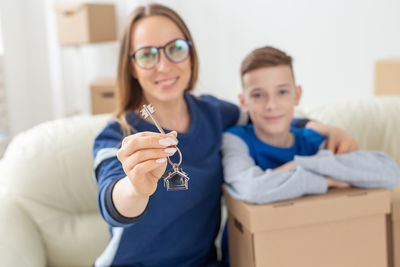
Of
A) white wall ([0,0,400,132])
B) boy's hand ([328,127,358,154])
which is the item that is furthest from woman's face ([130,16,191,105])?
white wall ([0,0,400,132])

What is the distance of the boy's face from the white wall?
170 centimetres

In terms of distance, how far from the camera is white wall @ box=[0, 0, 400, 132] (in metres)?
2.87

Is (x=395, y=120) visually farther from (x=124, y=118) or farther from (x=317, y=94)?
(x=317, y=94)

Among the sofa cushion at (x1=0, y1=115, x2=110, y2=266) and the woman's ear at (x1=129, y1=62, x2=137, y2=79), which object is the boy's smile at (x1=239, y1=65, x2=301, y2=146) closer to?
the woman's ear at (x1=129, y1=62, x2=137, y2=79)

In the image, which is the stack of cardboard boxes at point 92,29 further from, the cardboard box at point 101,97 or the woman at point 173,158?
the woman at point 173,158

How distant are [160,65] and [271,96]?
1.11ft

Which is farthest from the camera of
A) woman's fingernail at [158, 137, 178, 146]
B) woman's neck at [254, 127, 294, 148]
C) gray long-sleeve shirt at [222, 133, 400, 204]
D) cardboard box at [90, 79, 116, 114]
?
cardboard box at [90, 79, 116, 114]

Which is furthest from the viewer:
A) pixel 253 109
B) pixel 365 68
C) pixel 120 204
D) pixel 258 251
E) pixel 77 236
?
pixel 365 68

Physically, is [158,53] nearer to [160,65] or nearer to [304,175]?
[160,65]

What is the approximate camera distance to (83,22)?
2.79 meters

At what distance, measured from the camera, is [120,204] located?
33.2 inches

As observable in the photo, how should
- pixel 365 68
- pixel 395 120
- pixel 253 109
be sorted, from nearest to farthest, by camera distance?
1. pixel 253 109
2. pixel 395 120
3. pixel 365 68

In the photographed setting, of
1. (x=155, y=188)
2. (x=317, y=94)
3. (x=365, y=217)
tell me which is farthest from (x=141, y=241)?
(x=317, y=94)

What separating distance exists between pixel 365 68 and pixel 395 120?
1.45 meters
